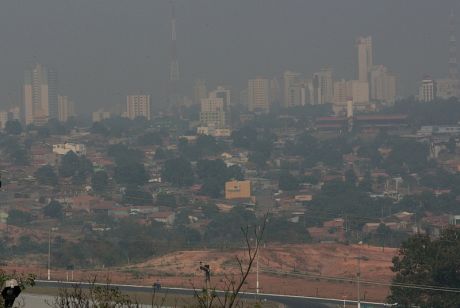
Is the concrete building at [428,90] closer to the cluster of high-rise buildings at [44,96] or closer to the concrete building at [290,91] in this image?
the concrete building at [290,91]

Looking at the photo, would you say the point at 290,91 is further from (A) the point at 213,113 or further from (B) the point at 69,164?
(B) the point at 69,164

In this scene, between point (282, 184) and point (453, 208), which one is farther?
point (282, 184)

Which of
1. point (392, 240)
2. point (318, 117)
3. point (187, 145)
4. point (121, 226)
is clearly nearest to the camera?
point (392, 240)

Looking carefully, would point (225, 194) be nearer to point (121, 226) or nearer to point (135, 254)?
point (121, 226)

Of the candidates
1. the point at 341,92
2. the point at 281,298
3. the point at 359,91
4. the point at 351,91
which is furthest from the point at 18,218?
the point at 341,92

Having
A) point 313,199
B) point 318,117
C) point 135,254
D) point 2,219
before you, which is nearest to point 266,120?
point 318,117

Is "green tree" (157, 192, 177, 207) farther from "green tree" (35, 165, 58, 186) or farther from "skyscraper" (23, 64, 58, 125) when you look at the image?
"skyscraper" (23, 64, 58, 125)

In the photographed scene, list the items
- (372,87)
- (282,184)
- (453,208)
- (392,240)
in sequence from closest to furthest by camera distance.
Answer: (392,240) → (453,208) → (282,184) → (372,87)
